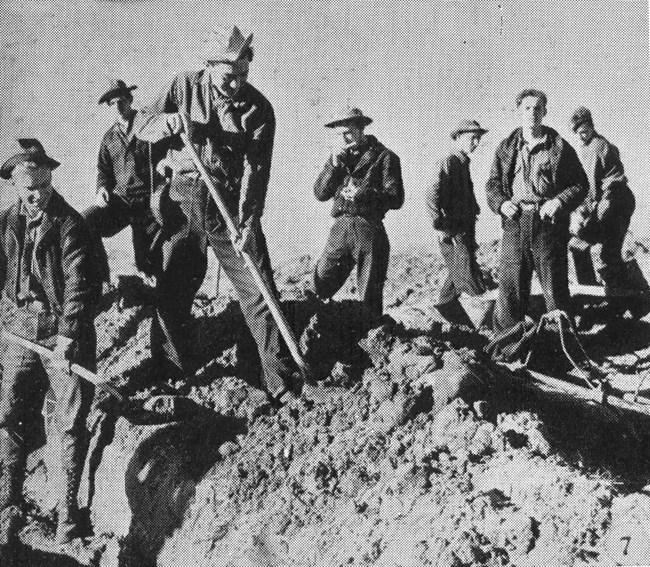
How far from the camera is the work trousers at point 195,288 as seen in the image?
525cm

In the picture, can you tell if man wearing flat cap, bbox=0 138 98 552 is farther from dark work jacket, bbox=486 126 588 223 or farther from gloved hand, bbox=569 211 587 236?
gloved hand, bbox=569 211 587 236

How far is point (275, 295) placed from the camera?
539cm

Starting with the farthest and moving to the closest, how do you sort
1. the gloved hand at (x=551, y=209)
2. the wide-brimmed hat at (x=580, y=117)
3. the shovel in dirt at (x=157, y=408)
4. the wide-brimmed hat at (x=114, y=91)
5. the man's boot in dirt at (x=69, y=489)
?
the wide-brimmed hat at (x=580, y=117), the wide-brimmed hat at (x=114, y=91), the gloved hand at (x=551, y=209), the shovel in dirt at (x=157, y=408), the man's boot in dirt at (x=69, y=489)

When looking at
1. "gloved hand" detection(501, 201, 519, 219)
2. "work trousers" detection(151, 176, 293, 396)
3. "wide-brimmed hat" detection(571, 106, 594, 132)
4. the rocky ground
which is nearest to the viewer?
the rocky ground

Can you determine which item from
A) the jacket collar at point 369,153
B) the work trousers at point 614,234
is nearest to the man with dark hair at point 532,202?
the jacket collar at point 369,153

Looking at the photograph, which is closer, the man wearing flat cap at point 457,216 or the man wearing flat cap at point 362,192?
the man wearing flat cap at point 362,192

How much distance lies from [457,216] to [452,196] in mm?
209

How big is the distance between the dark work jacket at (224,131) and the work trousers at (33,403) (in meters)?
1.34

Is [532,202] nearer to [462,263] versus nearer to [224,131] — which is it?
[462,263]

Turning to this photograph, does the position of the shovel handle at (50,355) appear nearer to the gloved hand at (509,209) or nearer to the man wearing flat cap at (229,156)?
the man wearing flat cap at (229,156)

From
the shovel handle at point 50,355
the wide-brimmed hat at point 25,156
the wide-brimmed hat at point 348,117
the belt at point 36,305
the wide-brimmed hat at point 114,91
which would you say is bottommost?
the shovel handle at point 50,355

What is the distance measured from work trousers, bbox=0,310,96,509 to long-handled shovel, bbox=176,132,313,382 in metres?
1.14

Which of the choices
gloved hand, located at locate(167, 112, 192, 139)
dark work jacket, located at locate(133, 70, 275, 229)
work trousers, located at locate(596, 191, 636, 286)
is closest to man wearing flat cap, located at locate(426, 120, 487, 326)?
work trousers, located at locate(596, 191, 636, 286)

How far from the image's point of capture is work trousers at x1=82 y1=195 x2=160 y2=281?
21.0ft
